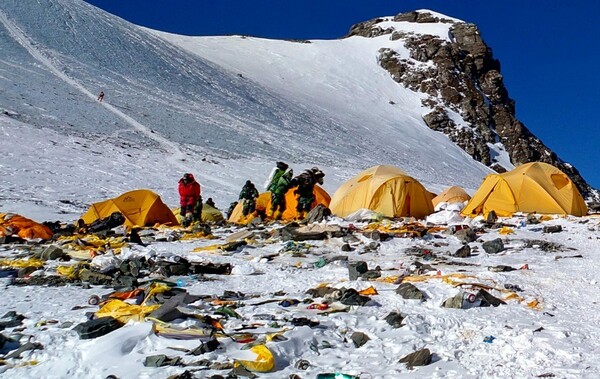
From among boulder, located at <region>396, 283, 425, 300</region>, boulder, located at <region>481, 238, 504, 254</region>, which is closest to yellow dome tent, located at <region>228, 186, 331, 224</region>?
boulder, located at <region>481, 238, 504, 254</region>

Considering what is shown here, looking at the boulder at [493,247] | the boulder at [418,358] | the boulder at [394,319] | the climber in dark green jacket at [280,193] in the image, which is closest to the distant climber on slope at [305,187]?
the climber in dark green jacket at [280,193]

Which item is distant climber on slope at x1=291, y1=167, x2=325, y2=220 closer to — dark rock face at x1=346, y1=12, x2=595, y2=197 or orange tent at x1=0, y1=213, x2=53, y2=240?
orange tent at x1=0, y1=213, x2=53, y2=240

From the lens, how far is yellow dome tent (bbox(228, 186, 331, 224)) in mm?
19281

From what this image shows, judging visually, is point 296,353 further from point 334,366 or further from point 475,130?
point 475,130

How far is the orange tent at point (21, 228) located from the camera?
13.7 metres

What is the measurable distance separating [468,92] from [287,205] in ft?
269

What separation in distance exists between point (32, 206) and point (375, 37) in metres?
104

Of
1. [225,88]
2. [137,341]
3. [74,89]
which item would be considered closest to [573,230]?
[137,341]

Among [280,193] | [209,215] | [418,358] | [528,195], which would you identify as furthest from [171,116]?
[418,358]

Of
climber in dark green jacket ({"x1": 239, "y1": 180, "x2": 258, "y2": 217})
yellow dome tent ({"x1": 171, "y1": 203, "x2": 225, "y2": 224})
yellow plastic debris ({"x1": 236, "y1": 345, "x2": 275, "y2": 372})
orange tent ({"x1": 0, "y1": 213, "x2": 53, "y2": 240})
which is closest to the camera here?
yellow plastic debris ({"x1": 236, "y1": 345, "x2": 275, "y2": 372})

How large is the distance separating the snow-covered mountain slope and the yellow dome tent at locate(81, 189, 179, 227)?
9.48ft

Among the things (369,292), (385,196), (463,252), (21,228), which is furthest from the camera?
(385,196)

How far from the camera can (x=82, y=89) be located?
46125 millimetres

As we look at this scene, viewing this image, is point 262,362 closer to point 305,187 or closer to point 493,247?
point 493,247
